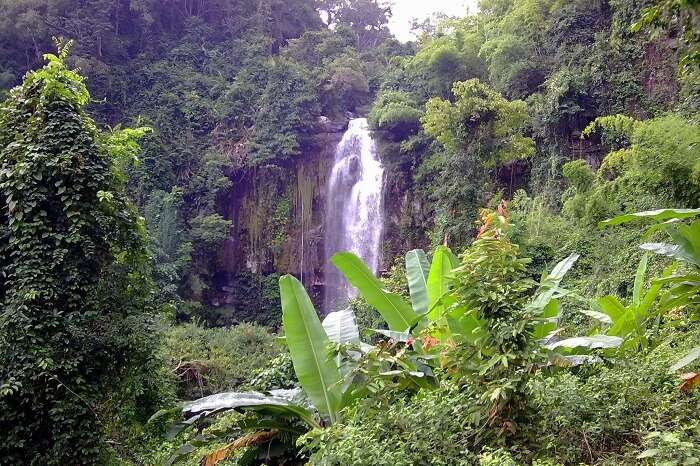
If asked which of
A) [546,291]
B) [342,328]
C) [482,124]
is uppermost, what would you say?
[482,124]

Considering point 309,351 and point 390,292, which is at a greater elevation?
point 390,292

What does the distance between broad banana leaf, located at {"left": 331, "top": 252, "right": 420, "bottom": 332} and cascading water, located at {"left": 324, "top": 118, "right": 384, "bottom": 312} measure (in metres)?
12.5

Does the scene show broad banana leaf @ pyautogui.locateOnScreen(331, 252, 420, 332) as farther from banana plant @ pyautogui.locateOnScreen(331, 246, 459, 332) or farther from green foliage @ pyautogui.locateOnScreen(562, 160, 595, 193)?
green foliage @ pyautogui.locateOnScreen(562, 160, 595, 193)

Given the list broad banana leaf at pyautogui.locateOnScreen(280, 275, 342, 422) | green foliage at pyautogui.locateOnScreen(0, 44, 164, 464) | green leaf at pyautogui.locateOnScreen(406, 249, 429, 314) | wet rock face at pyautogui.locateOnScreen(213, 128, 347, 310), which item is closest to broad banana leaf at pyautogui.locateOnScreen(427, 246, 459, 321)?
green leaf at pyautogui.locateOnScreen(406, 249, 429, 314)

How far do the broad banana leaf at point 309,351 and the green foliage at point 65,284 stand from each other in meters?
1.58

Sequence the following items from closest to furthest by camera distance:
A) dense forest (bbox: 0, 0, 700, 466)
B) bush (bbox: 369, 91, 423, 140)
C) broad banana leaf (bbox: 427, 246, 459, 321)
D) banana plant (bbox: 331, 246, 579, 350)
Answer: dense forest (bbox: 0, 0, 700, 466) → banana plant (bbox: 331, 246, 579, 350) → broad banana leaf (bbox: 427, 246, 459, 321) → bush (bbox: 369, 91, 423, 140)

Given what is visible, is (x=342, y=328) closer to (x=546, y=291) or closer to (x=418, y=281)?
(x=418, y=281)

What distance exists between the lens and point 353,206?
57.6 ft

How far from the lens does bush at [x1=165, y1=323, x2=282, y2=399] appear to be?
35.9 ft

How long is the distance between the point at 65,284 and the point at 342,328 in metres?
2.30

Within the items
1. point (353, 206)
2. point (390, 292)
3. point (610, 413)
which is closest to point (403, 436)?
point (610, 413)

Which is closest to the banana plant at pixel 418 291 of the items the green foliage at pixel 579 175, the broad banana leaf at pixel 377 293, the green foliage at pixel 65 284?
the broad banana leaf at pixel 377 293

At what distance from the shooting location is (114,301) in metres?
4.60

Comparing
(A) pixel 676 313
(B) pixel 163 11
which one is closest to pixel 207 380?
(A) pixel 676 313
